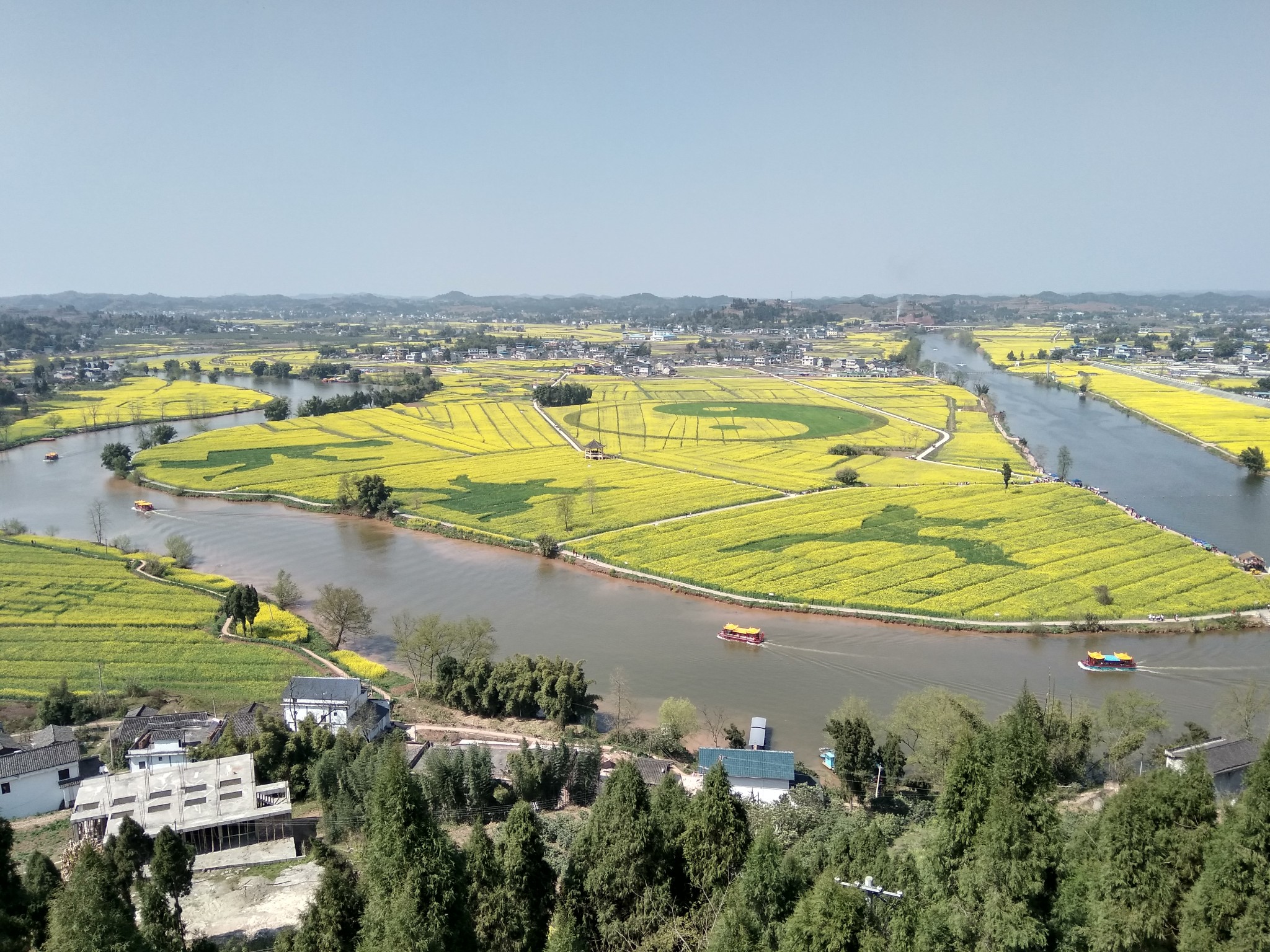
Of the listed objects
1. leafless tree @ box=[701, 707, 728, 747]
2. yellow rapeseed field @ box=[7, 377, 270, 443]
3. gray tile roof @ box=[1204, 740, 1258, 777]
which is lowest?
leafless tree @ box=[701, 707, 728, 747]

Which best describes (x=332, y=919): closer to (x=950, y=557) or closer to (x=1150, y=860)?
(x=1150, y=860)

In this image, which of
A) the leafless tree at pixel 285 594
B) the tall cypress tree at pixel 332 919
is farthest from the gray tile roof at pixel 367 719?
the leafless tree at pixel 285 594

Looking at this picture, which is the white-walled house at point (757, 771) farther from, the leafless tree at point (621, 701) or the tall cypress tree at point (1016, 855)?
the tall cypress tree at point (1016, 855)

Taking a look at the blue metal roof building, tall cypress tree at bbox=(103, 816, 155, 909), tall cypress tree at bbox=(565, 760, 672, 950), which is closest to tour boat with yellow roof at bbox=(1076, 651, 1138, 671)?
the blue metal roof building

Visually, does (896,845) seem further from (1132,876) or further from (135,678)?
(135,678)

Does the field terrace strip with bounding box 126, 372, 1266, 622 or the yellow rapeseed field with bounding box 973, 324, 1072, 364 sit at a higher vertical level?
the yellow rapeseed field with bounding box 973, 324, 1072, 364

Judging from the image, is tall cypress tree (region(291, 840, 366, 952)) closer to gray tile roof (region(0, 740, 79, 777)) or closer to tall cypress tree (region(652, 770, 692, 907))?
tall cypress tree (region(652, 770, 692, 907))

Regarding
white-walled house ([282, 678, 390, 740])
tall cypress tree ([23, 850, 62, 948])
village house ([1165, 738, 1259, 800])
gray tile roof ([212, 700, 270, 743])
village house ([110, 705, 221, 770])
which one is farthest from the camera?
white-walled house ([282, 678, 390, 740])
